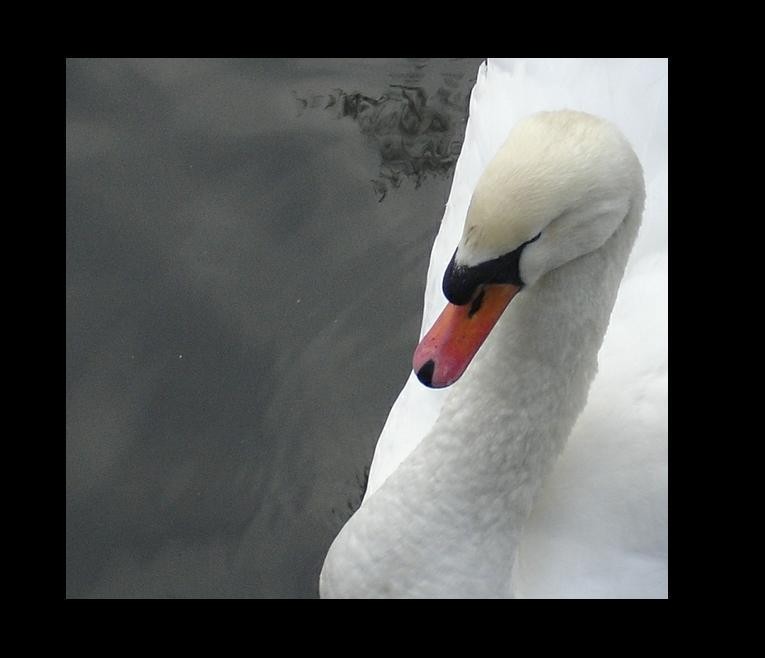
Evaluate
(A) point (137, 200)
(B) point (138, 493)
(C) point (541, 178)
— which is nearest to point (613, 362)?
(C) point (541, 178)

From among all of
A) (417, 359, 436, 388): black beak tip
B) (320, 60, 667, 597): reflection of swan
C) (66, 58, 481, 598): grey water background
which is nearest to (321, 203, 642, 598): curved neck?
(320, 60, 667, 597): reflection of swan

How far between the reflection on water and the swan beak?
257 cm

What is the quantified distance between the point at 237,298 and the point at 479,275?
241 cm

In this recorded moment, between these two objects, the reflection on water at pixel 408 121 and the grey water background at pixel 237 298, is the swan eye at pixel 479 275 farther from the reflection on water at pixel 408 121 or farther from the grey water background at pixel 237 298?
the reflection on water at pixel 408 121

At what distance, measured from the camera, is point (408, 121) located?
5883 millimetres

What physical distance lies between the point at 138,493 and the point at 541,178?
250cm

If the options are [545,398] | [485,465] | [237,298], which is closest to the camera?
[545,398]

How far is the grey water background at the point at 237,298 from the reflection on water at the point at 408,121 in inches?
0.4

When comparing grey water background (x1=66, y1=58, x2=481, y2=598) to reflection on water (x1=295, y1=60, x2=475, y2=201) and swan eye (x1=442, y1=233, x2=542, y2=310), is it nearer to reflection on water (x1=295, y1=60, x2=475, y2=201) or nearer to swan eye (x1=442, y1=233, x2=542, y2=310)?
reflection on water (x1=295, y1=60, x2=475, y2=201)

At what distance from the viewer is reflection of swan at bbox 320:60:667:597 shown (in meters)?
3.03

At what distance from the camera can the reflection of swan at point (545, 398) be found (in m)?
3.03

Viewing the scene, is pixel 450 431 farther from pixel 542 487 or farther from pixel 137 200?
pixel 137 200

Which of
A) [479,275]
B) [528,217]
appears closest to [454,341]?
[479,275]

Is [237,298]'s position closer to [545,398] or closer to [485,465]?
[485,465]
